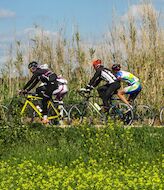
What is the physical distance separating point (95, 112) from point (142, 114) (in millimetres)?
1245

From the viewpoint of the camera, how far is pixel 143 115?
16781mm

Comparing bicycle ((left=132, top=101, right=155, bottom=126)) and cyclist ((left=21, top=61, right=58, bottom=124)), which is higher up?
cyclist ((left=21, top=61, right=58, bottom=124))

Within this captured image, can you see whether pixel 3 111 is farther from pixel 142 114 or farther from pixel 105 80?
pixel 142 114

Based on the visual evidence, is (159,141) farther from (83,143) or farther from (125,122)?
(125,122)

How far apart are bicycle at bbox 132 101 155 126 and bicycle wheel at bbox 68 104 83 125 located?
1.40 meters

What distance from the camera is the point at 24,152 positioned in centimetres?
1201

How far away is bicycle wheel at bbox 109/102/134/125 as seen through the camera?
16062mm

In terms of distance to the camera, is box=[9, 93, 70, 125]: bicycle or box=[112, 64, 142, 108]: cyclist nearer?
box=[112, 64, 142, 108]: cyclist

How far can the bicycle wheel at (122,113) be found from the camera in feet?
52.7

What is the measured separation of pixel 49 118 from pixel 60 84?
903mm

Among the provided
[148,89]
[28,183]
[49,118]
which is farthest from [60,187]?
[148,89]

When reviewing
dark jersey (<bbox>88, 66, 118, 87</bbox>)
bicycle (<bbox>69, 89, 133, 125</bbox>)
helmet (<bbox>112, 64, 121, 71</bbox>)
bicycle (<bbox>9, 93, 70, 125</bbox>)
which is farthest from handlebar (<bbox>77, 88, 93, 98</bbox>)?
helmet (<bbox>112, 64, 121, 71</bbox>)

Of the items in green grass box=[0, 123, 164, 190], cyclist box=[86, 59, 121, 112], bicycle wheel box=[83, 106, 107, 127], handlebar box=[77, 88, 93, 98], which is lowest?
green grass box=[0, 123, 164, 190]

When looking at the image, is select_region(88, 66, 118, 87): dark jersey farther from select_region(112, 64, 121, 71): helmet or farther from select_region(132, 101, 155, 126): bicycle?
select_region(132, 101, 155, 126): bicycle
